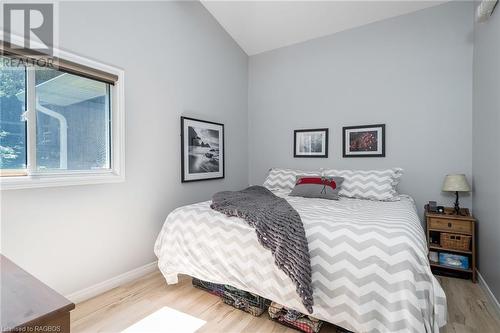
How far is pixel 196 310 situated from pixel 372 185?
212cm

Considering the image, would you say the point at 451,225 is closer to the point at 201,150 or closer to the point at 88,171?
the point at 201,150

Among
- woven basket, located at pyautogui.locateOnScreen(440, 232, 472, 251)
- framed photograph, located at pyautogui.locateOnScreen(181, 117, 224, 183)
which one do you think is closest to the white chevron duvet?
woven basket, located at pyautogui.locateOnScreen(440, 232, 472, 251)

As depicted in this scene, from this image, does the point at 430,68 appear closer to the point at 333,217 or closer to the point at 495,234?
the point at 495,234

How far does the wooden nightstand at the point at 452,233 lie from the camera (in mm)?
2342

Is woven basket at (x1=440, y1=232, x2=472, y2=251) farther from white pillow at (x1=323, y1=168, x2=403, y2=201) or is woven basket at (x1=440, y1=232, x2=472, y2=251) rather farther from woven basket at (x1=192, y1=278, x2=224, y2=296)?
woven basket at (x1=192, y1=278, x2=224, y2=296)

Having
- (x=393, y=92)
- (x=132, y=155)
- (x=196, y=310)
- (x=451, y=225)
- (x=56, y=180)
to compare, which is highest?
(x=393, y=92)

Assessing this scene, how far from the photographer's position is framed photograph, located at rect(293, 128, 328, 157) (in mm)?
3453

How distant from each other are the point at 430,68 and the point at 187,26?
2.81m

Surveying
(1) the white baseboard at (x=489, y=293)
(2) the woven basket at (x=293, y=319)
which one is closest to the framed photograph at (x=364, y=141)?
(1) the white baseboard at (x=489, y=293)

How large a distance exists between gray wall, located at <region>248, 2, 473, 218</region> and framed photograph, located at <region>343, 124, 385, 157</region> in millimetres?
81

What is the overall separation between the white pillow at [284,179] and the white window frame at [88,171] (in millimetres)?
1838

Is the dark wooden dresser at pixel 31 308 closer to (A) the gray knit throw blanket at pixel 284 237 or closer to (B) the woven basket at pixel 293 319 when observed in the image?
(A) the gray knit throw blanket at pixel 284 237

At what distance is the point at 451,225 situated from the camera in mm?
2432

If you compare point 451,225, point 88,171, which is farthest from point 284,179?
point 88,171
